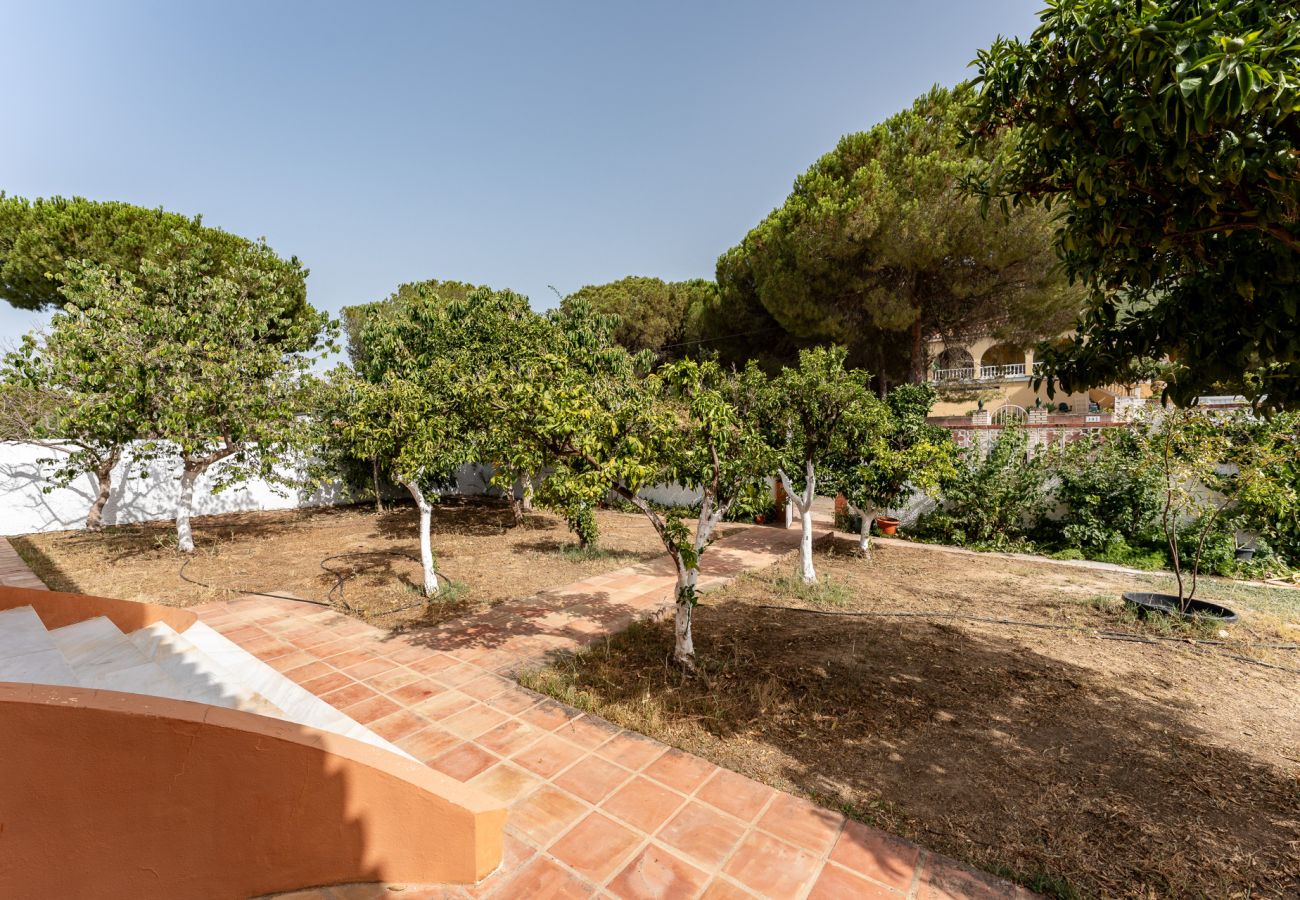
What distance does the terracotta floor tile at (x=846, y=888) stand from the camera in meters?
2.39

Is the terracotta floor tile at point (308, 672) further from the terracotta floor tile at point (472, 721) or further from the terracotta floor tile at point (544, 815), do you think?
the terracotta floor tile at point (544, 815)

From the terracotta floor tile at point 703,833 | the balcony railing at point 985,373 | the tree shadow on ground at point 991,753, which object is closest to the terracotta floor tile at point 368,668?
the tree shadow on ground at point 991,753

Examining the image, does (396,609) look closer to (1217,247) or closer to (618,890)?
(618,890)

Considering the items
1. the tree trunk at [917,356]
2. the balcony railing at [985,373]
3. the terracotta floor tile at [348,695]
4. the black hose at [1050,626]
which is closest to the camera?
the terracotta floor tile at [348,695]

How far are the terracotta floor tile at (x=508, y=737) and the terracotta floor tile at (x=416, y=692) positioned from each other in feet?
2.56

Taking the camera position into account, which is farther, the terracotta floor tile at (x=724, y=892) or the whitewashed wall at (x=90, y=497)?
the whitewashed wall at (x=90, y=497)

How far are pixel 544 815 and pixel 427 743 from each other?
1112mm

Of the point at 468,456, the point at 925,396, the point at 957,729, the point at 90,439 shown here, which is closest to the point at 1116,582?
the point at 925,396

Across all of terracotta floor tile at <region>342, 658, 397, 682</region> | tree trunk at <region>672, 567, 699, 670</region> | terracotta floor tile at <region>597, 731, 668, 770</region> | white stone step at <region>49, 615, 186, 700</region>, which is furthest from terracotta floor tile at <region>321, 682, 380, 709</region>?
tree trunk at <region>672, 567, 699, 670</region>

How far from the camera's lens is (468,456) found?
22.8ft

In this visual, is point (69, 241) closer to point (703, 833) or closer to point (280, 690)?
point (280, 690)

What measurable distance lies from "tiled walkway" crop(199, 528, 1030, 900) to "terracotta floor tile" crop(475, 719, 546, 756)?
0.01 meters

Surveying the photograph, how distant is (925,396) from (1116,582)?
458cm

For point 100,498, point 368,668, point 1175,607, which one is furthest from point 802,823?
point 100,498
